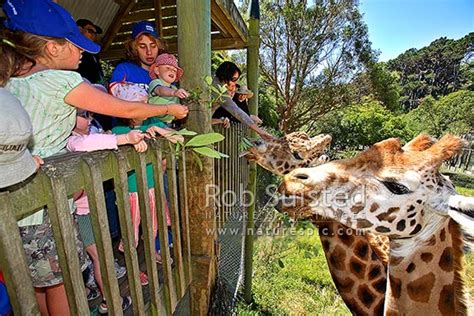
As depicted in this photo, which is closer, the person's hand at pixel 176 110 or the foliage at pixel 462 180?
the person's hand at pixel 176 110

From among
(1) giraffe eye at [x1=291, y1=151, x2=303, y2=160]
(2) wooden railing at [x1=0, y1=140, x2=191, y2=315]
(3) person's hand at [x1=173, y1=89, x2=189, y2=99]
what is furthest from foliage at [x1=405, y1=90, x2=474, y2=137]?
(2) wooden railing at [x1=0, y1=140, x2=191, y2=315]

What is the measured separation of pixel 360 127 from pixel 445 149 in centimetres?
2069

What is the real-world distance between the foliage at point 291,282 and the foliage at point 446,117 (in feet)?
81.0

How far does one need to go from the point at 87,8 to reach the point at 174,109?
191 inches

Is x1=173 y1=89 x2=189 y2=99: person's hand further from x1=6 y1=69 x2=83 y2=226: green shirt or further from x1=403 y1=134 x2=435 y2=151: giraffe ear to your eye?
x1=403 y1=134 x2=435 y2=151: giraffe ear

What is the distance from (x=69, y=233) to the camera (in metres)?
1.00

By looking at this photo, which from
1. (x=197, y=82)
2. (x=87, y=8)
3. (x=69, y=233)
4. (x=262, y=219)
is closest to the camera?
→ (x=69, y=233)

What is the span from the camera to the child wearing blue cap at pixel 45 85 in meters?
1.08

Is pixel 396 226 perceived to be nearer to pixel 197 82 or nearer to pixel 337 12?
pixel 197 82

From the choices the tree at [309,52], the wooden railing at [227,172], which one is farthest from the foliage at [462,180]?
the wooden railing at [227,172]

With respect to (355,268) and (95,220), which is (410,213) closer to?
(355,268)

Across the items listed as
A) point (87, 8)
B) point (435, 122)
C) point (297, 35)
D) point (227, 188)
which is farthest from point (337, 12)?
point (435, 122)

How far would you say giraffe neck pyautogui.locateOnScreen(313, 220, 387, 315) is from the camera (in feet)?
8.16

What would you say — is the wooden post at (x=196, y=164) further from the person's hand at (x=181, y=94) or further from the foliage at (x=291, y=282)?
the foliage at (x=291, y=282)
